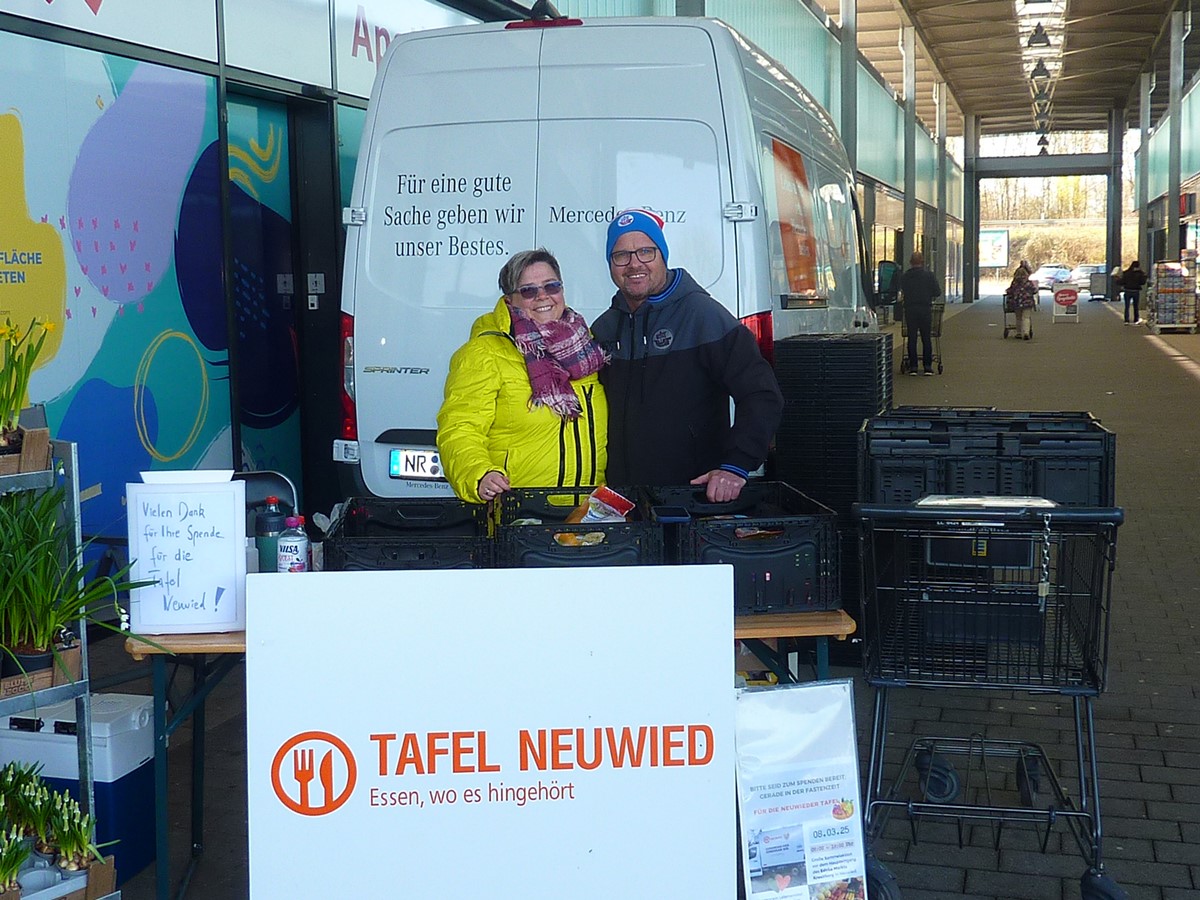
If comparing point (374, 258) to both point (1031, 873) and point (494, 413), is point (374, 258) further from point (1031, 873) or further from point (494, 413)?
point (1031, 873)

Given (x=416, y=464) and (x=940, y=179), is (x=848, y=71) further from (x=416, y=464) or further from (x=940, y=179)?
(x=940, y=179)

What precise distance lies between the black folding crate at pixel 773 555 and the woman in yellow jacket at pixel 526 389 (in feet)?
3.12

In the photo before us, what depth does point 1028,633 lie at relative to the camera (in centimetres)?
368

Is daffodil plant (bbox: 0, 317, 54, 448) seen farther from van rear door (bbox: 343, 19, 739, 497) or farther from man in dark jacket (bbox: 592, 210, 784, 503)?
van rear door (bbox: 343, 19, 739, 497)

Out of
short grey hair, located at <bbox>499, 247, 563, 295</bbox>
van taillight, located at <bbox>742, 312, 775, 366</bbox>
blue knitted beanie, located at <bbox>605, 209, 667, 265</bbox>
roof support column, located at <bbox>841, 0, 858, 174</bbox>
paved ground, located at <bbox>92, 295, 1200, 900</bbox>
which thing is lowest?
paved ground, located at <bbox>92, 295, 1200, 900</bbox>

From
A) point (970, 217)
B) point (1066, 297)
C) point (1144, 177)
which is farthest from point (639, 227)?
point (970, 217)

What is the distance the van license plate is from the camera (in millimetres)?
5699

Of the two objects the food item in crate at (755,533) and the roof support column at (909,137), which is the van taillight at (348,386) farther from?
the roof support column at (909,137)

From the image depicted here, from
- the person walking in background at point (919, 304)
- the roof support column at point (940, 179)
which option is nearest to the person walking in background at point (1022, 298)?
the person walking in background at point (919, 304)

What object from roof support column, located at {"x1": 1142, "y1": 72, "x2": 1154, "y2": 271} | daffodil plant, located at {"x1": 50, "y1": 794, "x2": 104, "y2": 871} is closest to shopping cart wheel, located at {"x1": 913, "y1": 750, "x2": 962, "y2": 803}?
daffodil plant, located at {"x1": 50, "y1": 794, "x2": 104, "y2": 871}

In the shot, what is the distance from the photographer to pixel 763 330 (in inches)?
212

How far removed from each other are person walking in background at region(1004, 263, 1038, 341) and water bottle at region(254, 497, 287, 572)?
94.3 ft

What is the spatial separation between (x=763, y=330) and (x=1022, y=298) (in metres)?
26.8

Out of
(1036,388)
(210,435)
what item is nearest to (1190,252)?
(1036,388)
